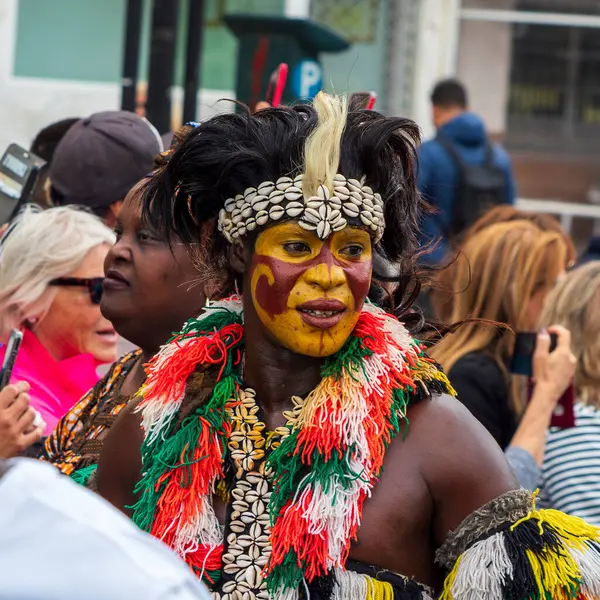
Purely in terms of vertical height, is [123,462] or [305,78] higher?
[305,78]

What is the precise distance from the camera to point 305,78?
6.62m

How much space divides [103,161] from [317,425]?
2.36 metres

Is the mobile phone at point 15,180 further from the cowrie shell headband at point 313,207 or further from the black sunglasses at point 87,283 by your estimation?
the cowrie shell headband at point 313,207

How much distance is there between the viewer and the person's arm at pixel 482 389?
14.6ft

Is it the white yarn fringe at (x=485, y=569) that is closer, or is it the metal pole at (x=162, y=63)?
the white yarn fringe at (x=485, y=569)

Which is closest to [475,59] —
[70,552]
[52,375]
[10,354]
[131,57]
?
[131,57]

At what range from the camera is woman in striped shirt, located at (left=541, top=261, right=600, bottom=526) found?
13.4ft

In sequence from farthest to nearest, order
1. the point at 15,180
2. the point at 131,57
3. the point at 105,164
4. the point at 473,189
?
the point at 473,189
the point at 131,57
the point at 105,164
the point at 15,180

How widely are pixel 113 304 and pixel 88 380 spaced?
0.93 metres

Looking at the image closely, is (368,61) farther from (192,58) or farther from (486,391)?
(486,391)

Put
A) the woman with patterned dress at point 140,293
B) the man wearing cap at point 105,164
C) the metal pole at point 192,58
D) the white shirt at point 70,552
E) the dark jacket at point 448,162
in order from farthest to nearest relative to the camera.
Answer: the dark jacket at point 448,162, the metal pole at point 192,58, the man wearing cap at point 105,164, the woman with patterned dress at point 140,293, the white shirt at point 70,552

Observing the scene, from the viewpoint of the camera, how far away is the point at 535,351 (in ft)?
13.9

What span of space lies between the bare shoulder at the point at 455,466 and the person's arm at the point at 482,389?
1.73 meters

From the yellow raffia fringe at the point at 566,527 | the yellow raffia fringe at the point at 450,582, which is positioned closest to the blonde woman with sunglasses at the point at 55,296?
the yellow raffia fringe at the point at 450,582
